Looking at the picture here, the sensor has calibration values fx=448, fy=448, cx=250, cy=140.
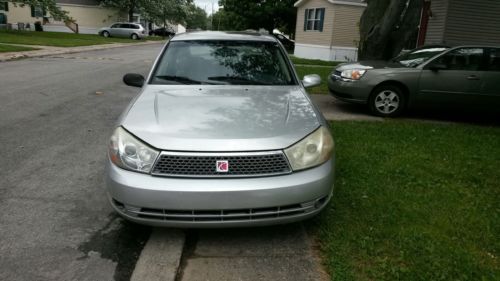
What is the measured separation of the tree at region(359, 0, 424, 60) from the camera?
10.7 meters

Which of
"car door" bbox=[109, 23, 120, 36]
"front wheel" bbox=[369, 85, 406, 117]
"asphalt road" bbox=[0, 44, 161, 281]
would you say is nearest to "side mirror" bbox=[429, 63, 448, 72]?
"front wheel" bbox=[369, 85, 406, 117]

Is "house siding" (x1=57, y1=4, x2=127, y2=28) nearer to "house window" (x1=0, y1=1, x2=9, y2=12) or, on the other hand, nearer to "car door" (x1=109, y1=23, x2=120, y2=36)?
"car door" (x1=109, y1=23, x2=120, y2=36)

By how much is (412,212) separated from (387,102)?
5.00 metres

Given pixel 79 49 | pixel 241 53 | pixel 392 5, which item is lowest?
pixel 79 49

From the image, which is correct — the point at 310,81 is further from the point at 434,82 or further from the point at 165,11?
the point at 165,11

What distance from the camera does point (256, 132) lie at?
10.9ft

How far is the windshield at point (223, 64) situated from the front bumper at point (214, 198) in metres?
1.55

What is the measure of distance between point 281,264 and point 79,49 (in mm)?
23940

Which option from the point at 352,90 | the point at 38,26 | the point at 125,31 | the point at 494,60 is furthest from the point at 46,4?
the point at 494,60

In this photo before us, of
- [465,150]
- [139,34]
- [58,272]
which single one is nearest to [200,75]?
[58,272]

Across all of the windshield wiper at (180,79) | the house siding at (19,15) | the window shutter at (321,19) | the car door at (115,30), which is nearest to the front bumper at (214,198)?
the windshield wiper at (180,79)

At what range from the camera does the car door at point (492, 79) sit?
8430 millimetres

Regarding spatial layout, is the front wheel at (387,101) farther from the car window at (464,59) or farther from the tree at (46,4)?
the tree at (46,4)

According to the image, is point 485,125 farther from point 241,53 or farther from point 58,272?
point 58,272
